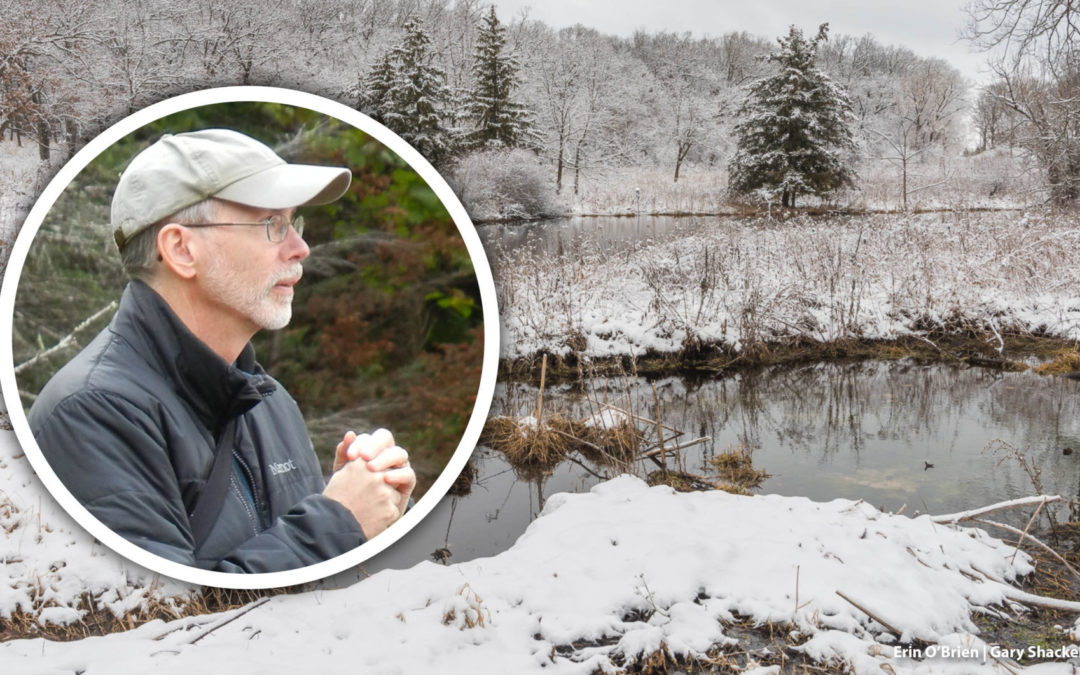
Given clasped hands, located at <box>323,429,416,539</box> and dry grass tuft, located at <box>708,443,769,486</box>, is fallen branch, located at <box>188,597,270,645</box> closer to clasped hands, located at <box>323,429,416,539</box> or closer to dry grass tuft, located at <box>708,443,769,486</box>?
clasped hands, located at <box>323,429,416,539</box>

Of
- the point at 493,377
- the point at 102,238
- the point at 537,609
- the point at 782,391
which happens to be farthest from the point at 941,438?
the point at 102,238

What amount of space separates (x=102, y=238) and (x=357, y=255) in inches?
13.5

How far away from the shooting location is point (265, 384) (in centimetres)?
106

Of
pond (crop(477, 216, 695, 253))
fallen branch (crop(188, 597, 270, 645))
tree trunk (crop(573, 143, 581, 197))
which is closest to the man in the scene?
fallen branch (crop(188, 597, 270, 645))

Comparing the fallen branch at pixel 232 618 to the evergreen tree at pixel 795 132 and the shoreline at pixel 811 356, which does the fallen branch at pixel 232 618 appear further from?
the evergreen tree at pixel 795 132

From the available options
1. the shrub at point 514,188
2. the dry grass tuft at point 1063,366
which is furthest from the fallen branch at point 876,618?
the shrub at point 514,188

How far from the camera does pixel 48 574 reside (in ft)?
11.5

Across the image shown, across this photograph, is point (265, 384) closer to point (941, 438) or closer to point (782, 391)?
point (941, 438)

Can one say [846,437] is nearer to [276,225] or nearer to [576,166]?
[276,225]

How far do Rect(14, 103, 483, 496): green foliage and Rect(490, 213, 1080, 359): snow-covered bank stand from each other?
756cm

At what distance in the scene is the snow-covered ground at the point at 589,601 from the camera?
3025 millimetres

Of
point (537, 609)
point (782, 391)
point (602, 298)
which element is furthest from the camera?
point (602, 298)

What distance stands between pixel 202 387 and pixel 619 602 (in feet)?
10.0

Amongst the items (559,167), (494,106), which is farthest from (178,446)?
(559,167)
